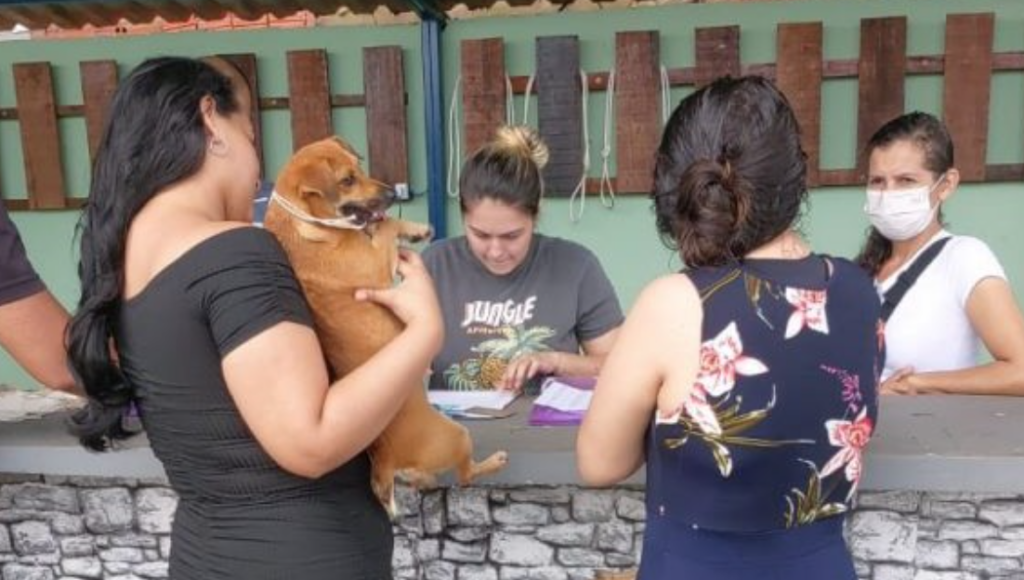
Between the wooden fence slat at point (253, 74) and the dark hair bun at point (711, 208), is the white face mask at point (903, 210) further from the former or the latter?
the wooden fence slat at point (253, 74)

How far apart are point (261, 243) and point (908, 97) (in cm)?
404

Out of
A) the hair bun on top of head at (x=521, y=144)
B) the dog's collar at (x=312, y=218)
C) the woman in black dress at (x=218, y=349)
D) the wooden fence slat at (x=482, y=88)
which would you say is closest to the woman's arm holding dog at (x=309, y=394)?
the woman in black dress at (x=218, y=349)

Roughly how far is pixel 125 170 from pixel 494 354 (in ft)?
5.50

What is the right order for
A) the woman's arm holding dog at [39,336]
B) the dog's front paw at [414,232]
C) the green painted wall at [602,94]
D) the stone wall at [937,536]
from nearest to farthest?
the woman's arm holding dog at [39,336]
the dog's front paw at [414,232]
the stone wall at [937,536]
the green painted wall at [602,94]

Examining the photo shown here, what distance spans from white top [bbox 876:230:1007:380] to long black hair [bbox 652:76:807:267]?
4.65ft

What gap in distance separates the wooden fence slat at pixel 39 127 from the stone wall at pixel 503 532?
326 cm

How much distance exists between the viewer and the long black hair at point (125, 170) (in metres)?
1.21

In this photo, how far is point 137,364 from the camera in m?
1.23

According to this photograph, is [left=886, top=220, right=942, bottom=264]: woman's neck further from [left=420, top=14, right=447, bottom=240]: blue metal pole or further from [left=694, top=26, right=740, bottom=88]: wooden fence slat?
[left=420, top=14, right=447, bottom=240]: blue metal pole

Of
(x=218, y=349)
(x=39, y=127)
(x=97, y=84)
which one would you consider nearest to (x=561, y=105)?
(x=97, y=84)

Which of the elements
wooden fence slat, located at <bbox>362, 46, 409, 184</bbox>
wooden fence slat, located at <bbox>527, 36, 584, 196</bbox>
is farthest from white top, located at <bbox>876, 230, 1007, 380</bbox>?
wooden fence slat, located at <bbox>362, 46, 409, 184</bbox>

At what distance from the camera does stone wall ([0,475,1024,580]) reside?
6.49ft

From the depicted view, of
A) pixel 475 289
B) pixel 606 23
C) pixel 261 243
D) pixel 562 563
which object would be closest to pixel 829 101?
pixel 606 23

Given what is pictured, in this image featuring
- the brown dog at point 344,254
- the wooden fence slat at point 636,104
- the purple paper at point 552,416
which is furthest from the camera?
the wooden fence slat at point 636,104
